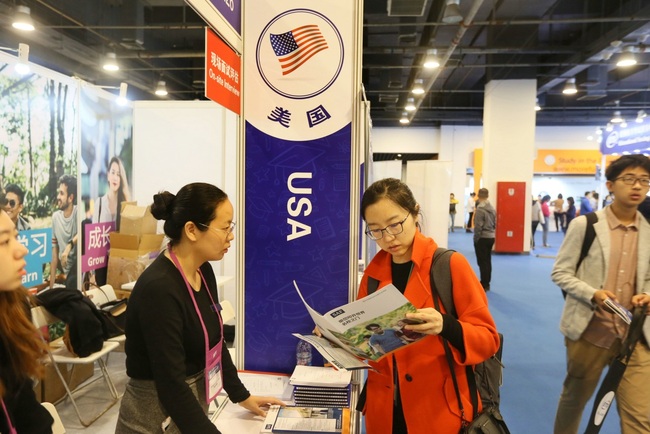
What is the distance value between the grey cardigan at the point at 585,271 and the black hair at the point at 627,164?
218 mm

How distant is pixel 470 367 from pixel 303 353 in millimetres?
877

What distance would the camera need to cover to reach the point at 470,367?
1.50 metres

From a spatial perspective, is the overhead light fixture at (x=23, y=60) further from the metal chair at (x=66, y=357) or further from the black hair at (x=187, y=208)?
the black hair at (x=187, y=208)

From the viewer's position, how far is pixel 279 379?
212cm

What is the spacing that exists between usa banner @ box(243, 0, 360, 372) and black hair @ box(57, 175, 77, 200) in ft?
10.1

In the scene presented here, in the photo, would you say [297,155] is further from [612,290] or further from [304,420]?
[612,290]

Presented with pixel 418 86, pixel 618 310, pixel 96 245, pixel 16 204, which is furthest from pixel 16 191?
pixel 418 86

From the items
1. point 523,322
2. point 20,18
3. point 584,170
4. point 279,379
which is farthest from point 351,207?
point 584,170

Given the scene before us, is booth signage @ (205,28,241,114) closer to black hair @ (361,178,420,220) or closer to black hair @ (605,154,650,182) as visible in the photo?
black hair @ (361,178,420,220)

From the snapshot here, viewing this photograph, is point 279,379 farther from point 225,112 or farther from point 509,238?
point 509,238

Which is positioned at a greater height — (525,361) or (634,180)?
(634,180)

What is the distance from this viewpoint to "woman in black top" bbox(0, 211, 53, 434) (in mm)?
1072

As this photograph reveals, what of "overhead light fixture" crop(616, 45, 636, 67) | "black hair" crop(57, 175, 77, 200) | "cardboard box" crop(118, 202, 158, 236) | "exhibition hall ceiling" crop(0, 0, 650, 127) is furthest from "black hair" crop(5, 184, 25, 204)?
"overhead light fixture" crop(616, 45, 636, 67)

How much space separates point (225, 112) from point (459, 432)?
4241 millimetres
